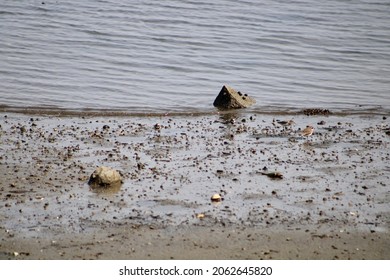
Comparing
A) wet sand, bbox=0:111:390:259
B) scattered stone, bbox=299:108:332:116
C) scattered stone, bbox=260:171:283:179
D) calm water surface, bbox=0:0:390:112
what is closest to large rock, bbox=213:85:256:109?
calm water surface, bbox=0:0:390:112

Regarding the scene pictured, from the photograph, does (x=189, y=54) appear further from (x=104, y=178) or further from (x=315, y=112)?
(x=104, y=178)

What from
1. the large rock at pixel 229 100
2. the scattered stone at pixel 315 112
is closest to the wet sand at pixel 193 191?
the scattered stone at pixel 315 112

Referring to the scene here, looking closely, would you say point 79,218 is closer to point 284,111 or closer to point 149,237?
point 149,237

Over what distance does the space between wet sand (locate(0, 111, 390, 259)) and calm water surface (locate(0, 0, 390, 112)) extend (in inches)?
91.0

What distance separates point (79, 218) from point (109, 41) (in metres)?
11.2

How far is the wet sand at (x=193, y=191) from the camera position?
6004 millimetres

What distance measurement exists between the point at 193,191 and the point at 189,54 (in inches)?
370

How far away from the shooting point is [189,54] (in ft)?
53.4

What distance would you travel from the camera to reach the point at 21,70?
14016 mm

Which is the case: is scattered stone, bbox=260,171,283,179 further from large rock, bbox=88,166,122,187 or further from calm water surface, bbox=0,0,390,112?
calm water surface, bbox=0,0,390,112

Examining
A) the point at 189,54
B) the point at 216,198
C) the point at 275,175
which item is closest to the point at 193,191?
the point at 216,198

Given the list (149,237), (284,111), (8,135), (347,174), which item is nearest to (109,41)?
(284,111)

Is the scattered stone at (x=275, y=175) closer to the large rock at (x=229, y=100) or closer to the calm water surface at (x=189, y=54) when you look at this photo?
the large rock at (x=229, y=100)

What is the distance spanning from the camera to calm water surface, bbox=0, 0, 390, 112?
41.3 feet
